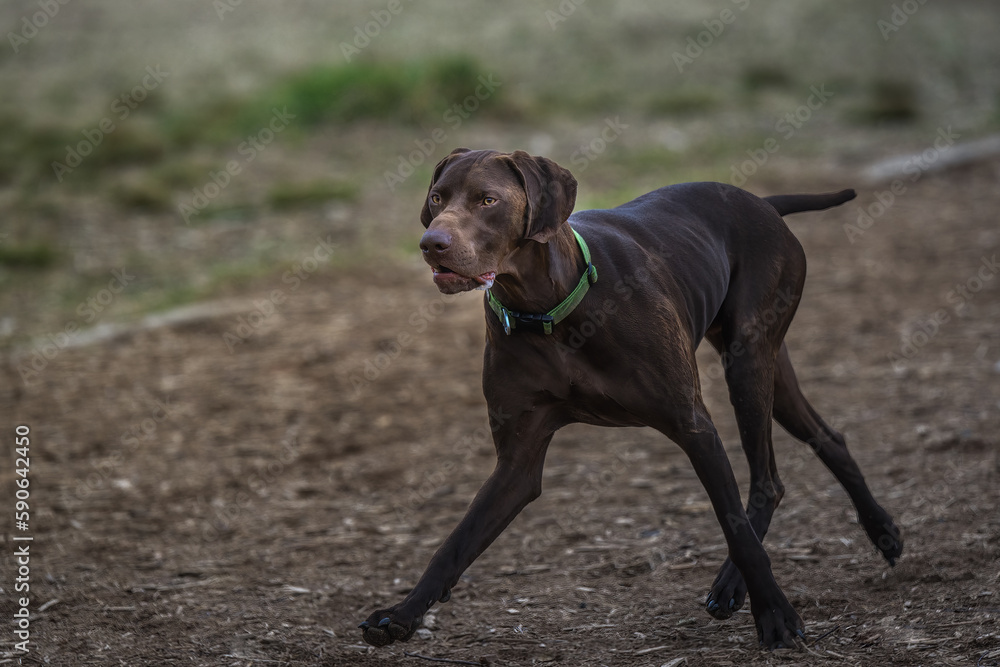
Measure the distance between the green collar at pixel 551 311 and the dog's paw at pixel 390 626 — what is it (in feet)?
2.90

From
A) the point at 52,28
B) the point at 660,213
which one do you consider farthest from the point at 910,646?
the point at 52,28

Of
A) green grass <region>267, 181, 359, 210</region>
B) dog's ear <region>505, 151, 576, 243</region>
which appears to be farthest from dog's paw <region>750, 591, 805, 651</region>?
green grass <region>267, 181, 359, 210</region>

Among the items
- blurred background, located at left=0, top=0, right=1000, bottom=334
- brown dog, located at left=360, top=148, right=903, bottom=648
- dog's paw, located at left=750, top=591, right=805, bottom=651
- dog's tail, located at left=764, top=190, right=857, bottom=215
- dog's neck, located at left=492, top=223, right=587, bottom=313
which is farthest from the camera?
blurred background, located at left=0, top=0, right=1000, bottom=334

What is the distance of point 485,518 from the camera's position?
129 inches

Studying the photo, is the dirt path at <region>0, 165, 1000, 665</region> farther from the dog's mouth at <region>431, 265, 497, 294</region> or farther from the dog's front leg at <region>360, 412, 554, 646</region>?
the dog's mouth at <region>431, 265, 497, 294</region>

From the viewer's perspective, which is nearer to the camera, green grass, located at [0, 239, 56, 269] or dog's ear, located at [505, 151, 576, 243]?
dog's ear, located at [505, 151, 576, 243]

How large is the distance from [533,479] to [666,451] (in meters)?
2.38

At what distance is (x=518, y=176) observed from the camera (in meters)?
3.00

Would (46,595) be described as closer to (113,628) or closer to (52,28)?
(113,628)

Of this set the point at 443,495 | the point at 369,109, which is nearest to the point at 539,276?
the point at 443,495

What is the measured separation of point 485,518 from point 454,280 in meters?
0.88

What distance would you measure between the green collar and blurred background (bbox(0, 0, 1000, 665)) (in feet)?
3.66

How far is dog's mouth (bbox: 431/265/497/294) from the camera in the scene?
2757 millimetres

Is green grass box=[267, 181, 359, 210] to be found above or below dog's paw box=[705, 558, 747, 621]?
above
